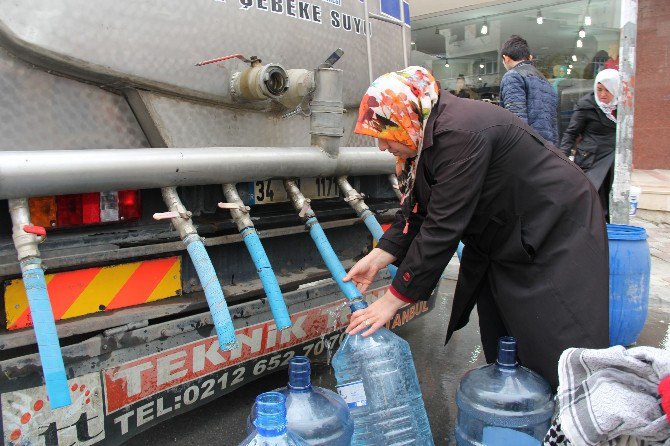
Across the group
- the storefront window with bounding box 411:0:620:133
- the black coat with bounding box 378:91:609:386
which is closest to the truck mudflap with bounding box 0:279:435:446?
the black coat with bounding box 378:91:609:386

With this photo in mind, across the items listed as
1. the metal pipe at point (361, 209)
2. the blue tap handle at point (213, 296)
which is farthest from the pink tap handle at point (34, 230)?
the metal pipe at point (361, 209)

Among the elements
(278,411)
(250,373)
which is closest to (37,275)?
(278,411)

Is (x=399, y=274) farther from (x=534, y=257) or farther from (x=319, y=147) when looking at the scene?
(x=319, y=147)

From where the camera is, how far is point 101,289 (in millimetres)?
2225

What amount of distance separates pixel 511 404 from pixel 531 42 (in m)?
11.3

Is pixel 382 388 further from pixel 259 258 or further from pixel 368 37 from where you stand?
pixel 368 37

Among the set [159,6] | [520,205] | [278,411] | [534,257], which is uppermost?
[159,6]

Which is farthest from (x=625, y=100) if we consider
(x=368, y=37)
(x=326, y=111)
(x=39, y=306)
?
(x=39, y=306)

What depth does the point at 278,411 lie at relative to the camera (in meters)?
1.38

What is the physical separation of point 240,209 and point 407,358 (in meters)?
0.96

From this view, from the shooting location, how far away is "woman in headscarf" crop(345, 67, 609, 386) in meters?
2.00

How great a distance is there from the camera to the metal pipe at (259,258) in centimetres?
228

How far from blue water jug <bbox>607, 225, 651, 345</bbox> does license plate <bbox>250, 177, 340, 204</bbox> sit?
1.89 m

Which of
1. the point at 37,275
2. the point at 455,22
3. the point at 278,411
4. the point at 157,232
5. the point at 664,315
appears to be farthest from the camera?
the point at 455,22
